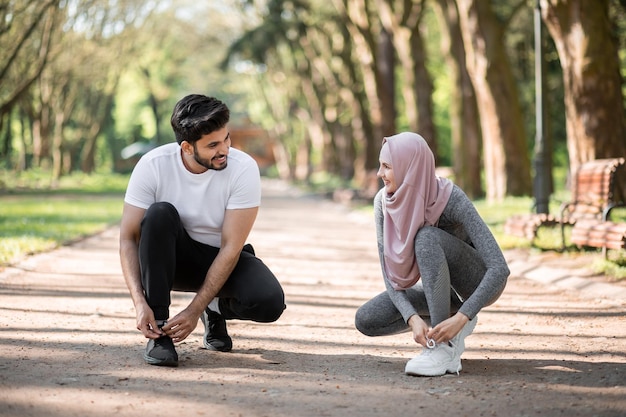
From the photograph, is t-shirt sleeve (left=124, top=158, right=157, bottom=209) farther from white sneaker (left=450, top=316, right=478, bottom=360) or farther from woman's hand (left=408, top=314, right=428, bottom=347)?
white sneaker (left=450, top=316, right=478, bottom=360)

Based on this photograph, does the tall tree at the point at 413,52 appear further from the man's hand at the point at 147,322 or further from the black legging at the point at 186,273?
the man's hand at the point at 147,322

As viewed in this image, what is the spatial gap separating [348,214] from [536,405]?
63.1ft

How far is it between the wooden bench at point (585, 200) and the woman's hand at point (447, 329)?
18.4 feet

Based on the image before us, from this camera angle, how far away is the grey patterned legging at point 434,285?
536 cm

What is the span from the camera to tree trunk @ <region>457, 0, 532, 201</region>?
767 inches

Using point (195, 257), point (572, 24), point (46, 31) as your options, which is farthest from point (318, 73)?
point (195, 257)

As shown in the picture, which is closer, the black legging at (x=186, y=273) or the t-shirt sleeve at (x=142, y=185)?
the black legging at (x=186, y=273)

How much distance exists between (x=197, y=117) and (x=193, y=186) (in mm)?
501

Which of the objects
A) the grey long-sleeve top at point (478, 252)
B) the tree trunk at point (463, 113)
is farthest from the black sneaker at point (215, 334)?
the tree trunk at point (463, 113)

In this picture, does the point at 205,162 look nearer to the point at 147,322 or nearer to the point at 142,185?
the point at 142,185

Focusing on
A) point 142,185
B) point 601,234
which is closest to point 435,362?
point 142,185

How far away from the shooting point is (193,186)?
583 centimetres

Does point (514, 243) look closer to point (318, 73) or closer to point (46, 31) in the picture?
point (46, 31)

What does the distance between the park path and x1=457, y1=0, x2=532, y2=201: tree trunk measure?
33.1 feet
